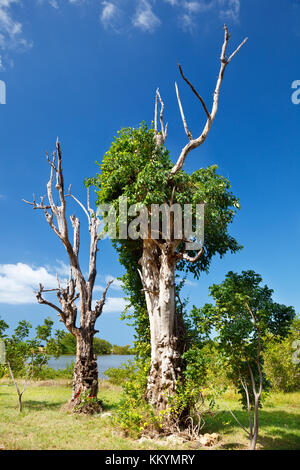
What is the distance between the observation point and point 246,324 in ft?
21.0

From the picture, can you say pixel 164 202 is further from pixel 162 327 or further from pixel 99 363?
pixel 99 363

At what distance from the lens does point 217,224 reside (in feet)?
30.2

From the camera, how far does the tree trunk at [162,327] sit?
8148mm

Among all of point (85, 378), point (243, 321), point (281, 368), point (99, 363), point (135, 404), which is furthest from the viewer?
point (99, 363)

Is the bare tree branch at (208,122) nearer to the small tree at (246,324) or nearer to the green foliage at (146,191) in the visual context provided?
the green foliage at (146,191)

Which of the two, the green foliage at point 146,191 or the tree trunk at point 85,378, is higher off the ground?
the green foliage at point 146,191

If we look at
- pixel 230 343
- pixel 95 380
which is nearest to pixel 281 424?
pixel 230 343

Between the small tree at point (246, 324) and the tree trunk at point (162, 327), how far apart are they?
1847mm

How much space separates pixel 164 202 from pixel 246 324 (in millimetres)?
4095

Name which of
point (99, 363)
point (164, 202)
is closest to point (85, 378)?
point (164, 202)

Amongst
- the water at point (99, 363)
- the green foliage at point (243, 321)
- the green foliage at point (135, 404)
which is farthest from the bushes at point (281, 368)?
the green foliage at point (243, 321)

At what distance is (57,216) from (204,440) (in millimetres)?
9206

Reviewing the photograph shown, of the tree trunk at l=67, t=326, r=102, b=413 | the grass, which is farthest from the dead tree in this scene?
the tree trunk at l=67, t=326, r=102, b=413
